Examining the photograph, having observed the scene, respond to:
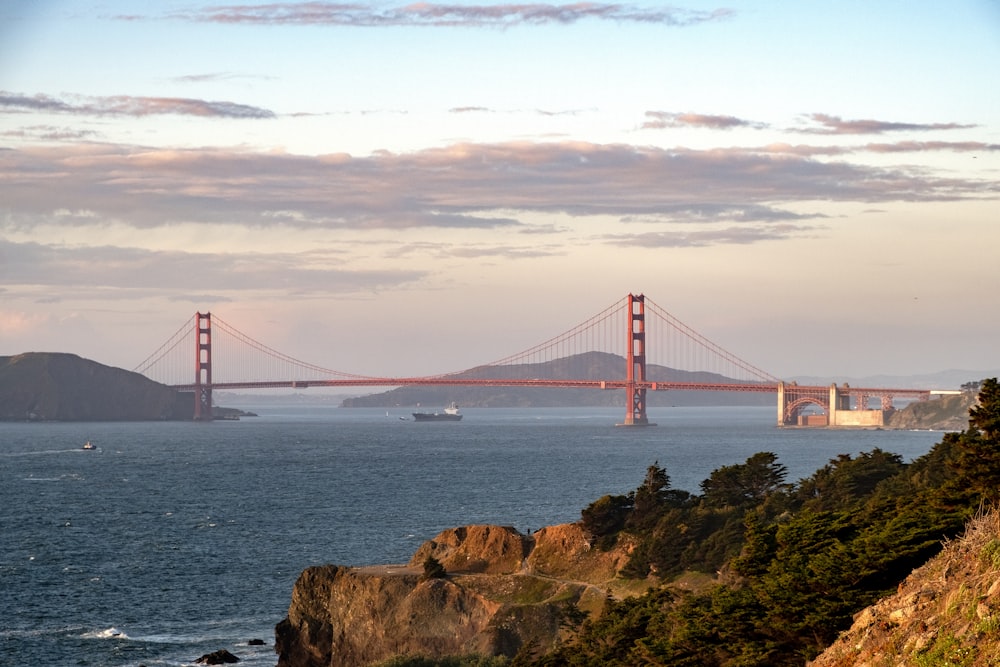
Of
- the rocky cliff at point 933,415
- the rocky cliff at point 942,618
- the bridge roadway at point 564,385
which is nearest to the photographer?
the rocky cliff at point 942,618

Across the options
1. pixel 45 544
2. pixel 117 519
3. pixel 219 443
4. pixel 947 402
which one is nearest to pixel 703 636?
pixel 45 544

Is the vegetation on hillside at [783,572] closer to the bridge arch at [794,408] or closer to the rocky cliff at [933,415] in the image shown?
the bridge arch at [794,408]

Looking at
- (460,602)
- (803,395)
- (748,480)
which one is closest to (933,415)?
(803,395)

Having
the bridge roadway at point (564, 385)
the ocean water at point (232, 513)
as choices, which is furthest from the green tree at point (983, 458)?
the bridge roadway at point (564, 385)

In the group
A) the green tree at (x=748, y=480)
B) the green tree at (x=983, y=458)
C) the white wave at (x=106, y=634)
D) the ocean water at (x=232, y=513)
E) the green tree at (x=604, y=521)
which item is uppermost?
the green tree at (x=983, y=458)

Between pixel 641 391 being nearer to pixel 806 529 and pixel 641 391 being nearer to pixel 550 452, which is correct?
pixel 550 452
